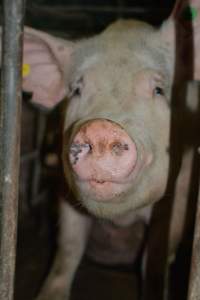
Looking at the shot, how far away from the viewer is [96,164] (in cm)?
181

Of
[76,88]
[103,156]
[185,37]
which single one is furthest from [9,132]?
[185,37]

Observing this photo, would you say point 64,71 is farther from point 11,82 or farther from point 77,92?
point 11,82

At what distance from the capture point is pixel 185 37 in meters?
2.58

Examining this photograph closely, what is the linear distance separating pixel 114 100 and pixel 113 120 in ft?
0.74

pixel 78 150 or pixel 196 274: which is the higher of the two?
pixel 78 150

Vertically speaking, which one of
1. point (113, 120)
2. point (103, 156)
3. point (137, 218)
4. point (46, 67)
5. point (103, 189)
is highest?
point (46, 67)

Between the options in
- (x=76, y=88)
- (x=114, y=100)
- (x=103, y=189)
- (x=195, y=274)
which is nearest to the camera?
(x=195, y=274)

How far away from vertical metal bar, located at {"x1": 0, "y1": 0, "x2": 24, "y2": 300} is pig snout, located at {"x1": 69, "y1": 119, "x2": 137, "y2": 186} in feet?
1.49

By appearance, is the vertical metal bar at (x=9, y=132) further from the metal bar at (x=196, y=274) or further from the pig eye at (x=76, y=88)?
the pig eye at (x=76, y=88)

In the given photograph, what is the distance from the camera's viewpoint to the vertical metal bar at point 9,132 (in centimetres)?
132

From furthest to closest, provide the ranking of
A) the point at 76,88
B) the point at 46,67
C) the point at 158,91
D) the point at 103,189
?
1. the point at 46,67
2. the point at 76,88
3. the point at 158,91
4. the point at 103,189

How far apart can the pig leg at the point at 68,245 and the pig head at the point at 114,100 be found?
1.84 feet

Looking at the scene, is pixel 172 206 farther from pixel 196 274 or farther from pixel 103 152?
pixel 196 274

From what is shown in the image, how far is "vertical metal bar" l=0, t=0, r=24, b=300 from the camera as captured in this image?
1.32 m
